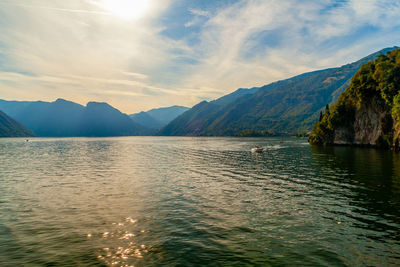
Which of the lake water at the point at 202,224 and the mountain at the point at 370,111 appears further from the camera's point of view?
the mountain at the point at 370,111

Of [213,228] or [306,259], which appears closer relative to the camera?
[306,259]

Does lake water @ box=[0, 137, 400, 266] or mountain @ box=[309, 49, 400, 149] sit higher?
mountain @ box=[309, 49, 400, 149]

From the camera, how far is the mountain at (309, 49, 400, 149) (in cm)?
10862

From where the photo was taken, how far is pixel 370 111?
129 meters

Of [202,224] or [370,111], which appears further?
[370,111]

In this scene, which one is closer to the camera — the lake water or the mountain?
the lake water

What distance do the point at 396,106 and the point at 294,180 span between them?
92.4 m

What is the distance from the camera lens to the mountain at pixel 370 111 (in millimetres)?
108625

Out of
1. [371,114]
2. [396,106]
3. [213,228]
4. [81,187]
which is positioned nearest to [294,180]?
[213,228]

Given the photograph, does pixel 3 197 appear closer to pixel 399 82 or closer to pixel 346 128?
pixel 399 82

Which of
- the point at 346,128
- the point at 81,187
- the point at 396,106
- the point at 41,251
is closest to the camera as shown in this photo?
the point at 41,251

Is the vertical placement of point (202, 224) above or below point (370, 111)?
below

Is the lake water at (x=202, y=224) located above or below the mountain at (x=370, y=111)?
below

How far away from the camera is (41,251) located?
1773 centimetres
